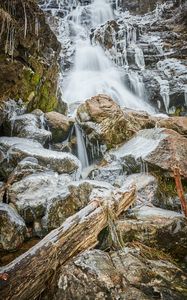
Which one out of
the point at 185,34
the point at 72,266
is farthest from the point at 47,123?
the point at 185,34

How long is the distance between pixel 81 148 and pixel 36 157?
97.3 inches

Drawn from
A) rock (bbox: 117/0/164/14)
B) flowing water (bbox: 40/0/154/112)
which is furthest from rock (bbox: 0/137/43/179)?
rock (bbox: 117/0/164/14)

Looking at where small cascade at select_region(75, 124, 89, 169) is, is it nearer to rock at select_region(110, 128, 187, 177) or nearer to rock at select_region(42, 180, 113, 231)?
rock at select_region(110, 128, 187, 177)

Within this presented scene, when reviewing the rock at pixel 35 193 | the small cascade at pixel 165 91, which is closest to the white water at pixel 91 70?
the small cascade at pixel 165 91

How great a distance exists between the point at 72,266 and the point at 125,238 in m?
1.30

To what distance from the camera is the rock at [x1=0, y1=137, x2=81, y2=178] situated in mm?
6789

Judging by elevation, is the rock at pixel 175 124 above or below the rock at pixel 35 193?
above

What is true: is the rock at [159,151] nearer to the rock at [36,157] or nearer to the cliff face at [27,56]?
the rock at [36,157]

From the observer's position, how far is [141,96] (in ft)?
48.5

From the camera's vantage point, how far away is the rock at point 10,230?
4883 mm

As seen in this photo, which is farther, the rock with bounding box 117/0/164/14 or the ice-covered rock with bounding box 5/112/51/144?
the rock with bounding box 117/0/164/14

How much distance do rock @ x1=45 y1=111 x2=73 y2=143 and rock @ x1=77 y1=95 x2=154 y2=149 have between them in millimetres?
544

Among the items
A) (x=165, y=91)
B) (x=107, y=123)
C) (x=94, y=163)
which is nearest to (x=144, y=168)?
(x=94, y=163)

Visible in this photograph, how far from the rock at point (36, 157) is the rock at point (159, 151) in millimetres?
1466
